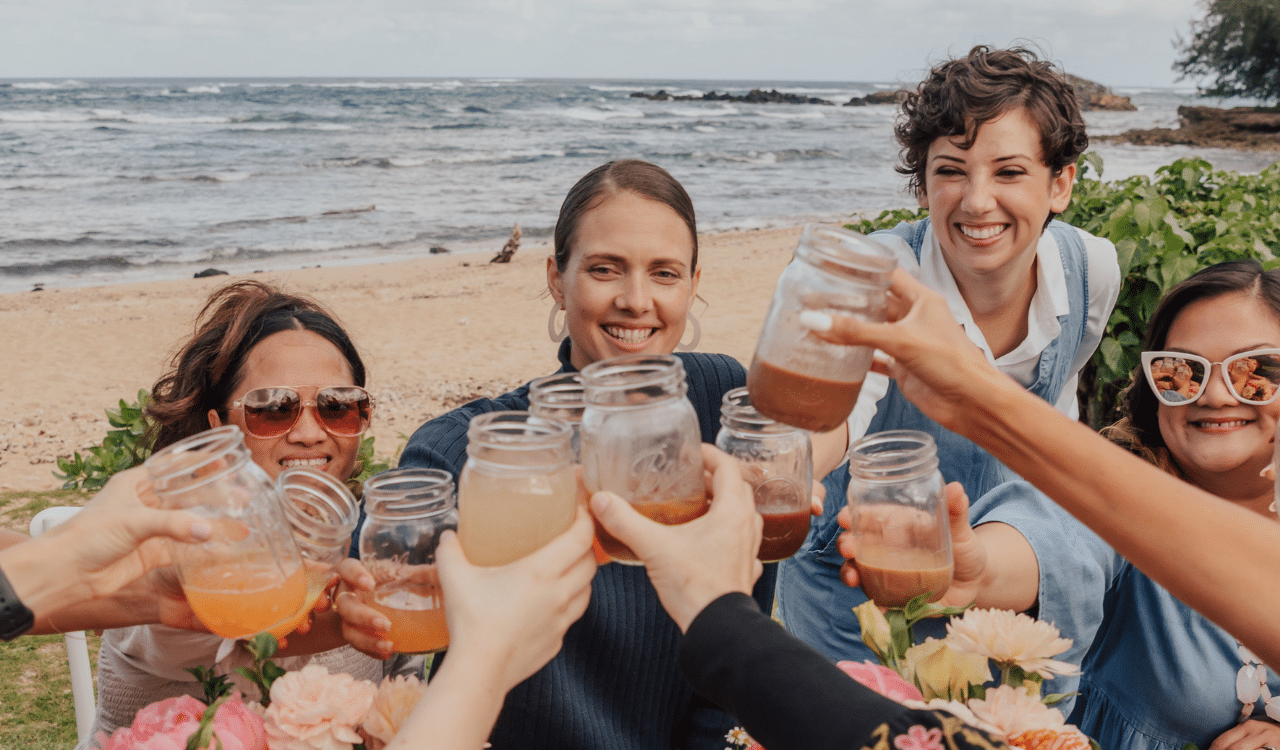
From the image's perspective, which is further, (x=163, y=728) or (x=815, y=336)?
(x=815, y=336)

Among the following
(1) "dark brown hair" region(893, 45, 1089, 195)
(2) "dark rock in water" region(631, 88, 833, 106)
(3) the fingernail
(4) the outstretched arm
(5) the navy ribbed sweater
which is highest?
(2) "dark rock in water" region(631, 88, 833, 106)

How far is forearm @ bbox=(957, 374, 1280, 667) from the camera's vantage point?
1486mm

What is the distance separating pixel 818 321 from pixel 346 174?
91.1ft

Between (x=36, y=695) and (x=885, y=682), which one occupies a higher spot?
(x=885, y=682)

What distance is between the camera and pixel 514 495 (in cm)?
143

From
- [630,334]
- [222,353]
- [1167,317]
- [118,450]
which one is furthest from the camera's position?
[118,450]

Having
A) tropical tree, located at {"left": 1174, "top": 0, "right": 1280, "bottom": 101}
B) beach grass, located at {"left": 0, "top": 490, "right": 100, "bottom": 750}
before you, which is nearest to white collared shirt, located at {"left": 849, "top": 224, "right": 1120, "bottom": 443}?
beach grass, located at {"left": 0, "top": 490, "right": 100, "bottom": 750}

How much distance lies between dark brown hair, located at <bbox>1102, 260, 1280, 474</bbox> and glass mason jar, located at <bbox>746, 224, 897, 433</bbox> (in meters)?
1.69

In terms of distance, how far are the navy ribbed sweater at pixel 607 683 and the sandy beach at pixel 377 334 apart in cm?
572

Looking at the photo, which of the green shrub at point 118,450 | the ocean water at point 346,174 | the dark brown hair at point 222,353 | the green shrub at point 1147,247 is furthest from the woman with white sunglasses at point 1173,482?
the ocean water at point 346,174

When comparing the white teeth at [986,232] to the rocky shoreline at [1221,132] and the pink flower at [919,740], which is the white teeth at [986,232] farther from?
the rocky shoreline at [1221,132]

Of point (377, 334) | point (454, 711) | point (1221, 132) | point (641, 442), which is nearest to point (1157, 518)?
point (641, 442)

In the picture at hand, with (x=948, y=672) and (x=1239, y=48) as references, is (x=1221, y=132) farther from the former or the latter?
(x=948, y=672)

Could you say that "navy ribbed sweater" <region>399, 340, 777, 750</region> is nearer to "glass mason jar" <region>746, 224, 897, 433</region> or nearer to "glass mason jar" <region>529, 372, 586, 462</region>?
"glass mason jar" <region>529, 372, 586, 462</region>
